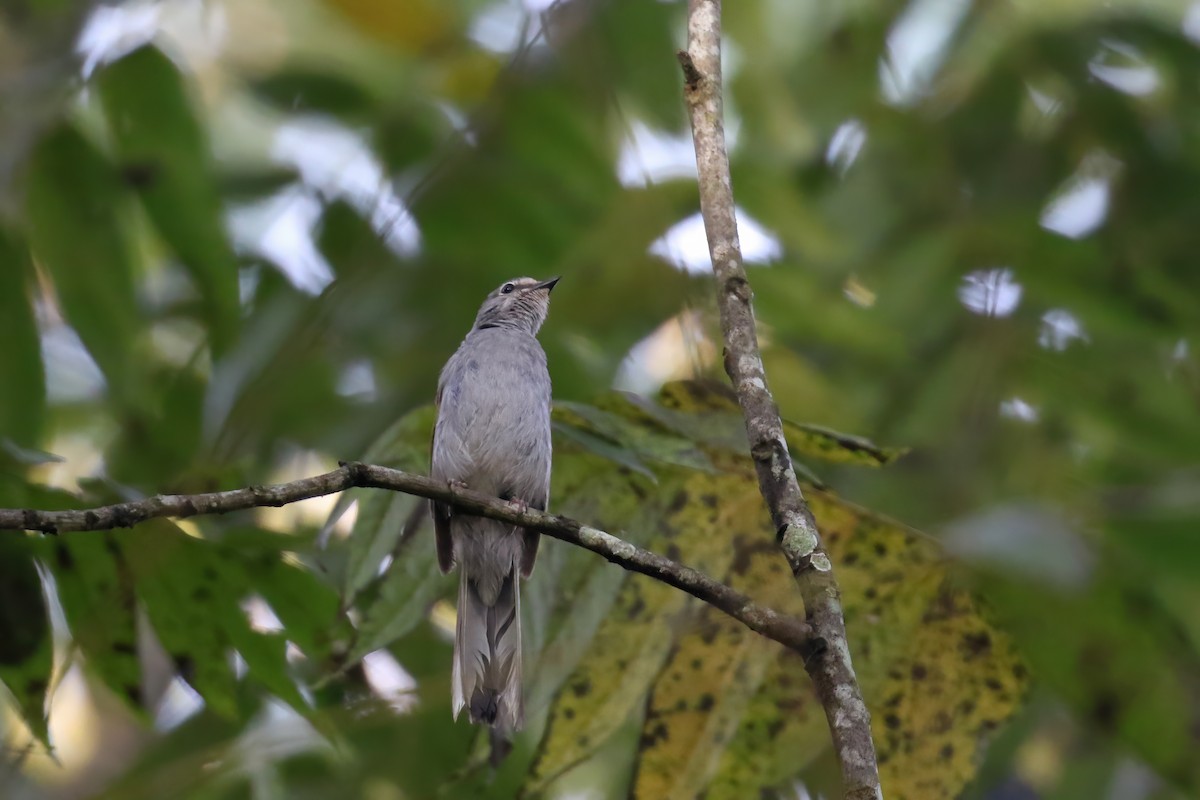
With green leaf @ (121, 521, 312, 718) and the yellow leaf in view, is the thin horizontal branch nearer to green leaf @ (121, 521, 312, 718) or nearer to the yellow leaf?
green leaf @ (121, 521, 312, 718)

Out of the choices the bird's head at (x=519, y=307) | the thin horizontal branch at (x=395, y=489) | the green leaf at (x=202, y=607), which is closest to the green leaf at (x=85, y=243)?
the green leaf at (x=202, y=607)

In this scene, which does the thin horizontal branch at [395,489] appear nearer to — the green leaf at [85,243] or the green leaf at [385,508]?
the green leaf at [385,508]

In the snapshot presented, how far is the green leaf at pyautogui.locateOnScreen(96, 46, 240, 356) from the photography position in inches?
188

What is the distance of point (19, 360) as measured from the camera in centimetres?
436

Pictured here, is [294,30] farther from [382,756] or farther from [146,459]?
[382,756]

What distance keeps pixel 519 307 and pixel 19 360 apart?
2.47 meters

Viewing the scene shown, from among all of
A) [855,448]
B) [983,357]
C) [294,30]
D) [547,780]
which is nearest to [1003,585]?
[855,448]

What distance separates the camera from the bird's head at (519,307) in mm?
6027

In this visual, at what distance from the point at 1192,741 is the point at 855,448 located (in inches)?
60.7

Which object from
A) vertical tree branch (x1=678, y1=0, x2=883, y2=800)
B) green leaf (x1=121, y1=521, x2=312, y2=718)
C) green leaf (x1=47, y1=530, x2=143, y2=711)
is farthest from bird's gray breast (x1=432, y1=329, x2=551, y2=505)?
vertical tree branch (x1=678, y1=0, x2=883, y2=800)

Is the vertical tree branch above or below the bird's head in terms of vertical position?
below

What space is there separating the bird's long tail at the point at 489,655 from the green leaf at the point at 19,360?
1706mm

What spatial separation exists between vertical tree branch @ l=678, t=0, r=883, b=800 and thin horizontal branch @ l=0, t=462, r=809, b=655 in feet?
0.28

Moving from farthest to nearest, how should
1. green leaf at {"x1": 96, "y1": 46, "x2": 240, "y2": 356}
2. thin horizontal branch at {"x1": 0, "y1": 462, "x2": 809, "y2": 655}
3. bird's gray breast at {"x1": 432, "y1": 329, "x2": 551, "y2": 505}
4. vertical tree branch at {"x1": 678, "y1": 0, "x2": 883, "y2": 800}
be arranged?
1. bird's gray breast at {"x1": 432, "y1": 329, "x2": 551, "y2": 505}
2. green leaf at {"x1": 96, "y1": 46, "x2": 240, "y2": 356}
3. thin horizontal branch at {"x1": 0, "y1": 462, "x2": 809, "y2": 655}
4. vertical tree branch at {"x1": 678, "y1": 0, "x2": 883, "y2": 800}
